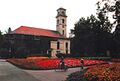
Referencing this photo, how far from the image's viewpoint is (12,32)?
83.9 metres

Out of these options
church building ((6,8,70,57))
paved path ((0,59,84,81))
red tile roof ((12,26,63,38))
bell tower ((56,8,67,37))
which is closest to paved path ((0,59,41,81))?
paved path ((0,59,84,81))

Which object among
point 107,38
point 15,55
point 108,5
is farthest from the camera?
point 107,38

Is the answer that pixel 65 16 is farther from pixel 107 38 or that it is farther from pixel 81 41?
pixel 107 38

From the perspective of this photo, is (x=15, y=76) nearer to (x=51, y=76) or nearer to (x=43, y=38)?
(x=51, y=76)

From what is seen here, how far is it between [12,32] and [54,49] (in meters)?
15.3

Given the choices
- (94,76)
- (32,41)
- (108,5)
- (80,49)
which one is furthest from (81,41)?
(94,76)

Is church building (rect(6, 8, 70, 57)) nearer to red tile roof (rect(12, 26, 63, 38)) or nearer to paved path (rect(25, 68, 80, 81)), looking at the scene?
red tile roof (rect(12, 26, 63, 38))

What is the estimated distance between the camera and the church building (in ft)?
267

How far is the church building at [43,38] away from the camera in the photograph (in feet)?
267

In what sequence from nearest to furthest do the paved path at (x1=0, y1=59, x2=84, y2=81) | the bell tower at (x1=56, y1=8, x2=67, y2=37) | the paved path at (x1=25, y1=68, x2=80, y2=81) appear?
the paved path at (x1=0, y1=59, x2=84, y2=81) < the paved path at (x1=25, y1=68, x2=80, y2=81) < the bell tower at (x1=56, y1=8, x2=67, y2=37)

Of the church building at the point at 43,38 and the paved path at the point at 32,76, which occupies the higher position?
the church building at the point at 43,38

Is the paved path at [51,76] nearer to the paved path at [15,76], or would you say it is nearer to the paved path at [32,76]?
the paved path at [32,76]

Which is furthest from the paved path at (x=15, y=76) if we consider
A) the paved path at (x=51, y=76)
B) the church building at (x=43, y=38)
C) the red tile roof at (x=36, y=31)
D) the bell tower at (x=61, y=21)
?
the bell tower at (x=61, y=21)

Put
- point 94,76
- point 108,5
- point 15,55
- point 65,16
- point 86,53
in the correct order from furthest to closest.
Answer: point 65,16, point 86,53, point 15,55, point 108,5, point 94,76
